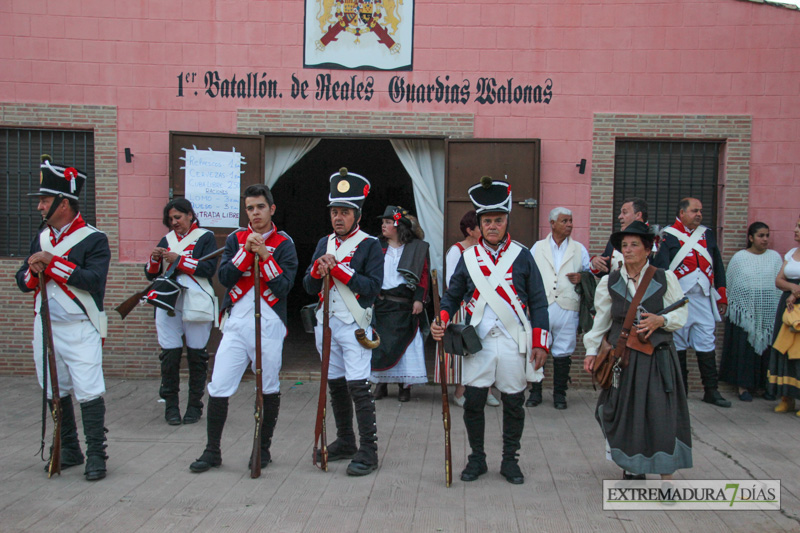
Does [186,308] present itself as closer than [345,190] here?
No

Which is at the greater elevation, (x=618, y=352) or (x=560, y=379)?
(x=618, y=352)

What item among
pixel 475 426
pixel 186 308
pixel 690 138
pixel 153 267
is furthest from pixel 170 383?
pixel 690 138

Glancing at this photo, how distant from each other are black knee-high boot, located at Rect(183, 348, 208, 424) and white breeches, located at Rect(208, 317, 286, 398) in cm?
177

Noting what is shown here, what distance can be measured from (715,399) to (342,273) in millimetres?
4732

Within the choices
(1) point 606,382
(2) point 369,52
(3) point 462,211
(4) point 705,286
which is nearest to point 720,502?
(1) point 606,382

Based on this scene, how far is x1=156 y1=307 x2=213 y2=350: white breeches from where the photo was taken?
22.5 feet

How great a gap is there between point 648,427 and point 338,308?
2.23 m

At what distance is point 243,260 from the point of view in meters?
5.01

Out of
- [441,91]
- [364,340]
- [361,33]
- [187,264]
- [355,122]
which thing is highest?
[361,33]

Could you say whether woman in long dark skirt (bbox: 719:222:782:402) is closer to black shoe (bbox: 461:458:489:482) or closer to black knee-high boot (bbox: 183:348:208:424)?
black shoe (bbox: 461:458:489:482)

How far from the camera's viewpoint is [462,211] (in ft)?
27.5

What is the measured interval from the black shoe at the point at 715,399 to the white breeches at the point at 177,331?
17.1 feet

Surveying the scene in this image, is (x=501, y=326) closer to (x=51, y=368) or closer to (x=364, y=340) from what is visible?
(x=364, y=340)

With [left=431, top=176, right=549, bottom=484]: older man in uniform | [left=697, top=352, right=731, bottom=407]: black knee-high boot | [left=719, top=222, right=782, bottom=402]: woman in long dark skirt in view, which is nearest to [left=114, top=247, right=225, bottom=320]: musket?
[left=431, top=176, right=549, bottom=484]: older man in uniform
